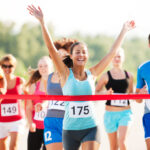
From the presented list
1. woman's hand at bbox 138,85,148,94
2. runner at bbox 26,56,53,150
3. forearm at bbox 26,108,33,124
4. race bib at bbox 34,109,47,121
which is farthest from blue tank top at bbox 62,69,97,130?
forearm at bbox 26,108,33,124

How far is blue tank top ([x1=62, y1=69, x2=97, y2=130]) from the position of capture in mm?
4363

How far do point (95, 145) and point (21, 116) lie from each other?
274 centimetres

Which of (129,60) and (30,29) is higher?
(30,29)

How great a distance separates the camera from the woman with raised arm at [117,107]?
262 inches

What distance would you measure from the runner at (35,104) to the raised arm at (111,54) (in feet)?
5.24

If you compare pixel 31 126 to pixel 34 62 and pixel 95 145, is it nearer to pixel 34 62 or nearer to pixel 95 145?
pixel 95 145

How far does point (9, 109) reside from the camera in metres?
6.65

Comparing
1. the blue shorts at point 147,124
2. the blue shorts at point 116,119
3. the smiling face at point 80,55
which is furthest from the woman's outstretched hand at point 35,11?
the blue shorts at point 116,119

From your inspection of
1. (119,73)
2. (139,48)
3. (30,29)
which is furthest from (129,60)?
(119,73)

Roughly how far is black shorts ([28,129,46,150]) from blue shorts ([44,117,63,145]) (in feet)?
3.81

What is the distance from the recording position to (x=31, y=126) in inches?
248

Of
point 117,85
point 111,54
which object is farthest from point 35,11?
point 117,85

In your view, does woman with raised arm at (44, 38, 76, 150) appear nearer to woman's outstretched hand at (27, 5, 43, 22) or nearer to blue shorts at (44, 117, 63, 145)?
blue shorts at (44, 117, 63, 145)

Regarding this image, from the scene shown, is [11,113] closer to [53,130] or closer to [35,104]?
[35,104]
